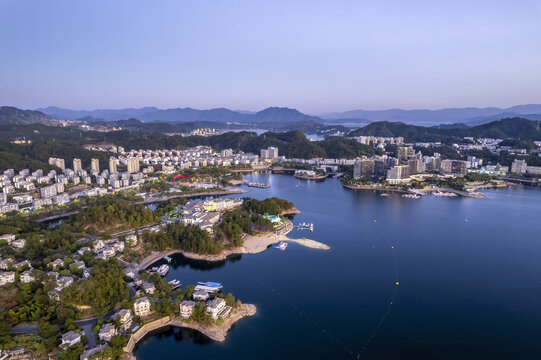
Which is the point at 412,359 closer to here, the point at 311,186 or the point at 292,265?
the point at 292,265

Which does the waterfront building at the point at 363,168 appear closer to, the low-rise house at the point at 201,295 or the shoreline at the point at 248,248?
the shoreline at the point at 248,248

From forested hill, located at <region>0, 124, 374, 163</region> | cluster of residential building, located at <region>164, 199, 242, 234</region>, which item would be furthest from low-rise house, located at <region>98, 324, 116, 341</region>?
forested hill, located at <region>0, 124, 374, 163</region>

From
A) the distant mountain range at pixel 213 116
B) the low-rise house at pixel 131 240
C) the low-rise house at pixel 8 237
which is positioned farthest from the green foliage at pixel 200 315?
the distant mountain range at pixel 213 116

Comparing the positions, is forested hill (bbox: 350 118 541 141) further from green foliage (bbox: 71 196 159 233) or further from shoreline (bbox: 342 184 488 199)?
green foliage (bbox: 71 196 159 233)

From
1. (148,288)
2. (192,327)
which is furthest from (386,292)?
(148,288)

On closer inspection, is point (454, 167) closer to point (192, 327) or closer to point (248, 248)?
point (248, 248)

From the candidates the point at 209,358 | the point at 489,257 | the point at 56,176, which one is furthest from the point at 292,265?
the point at 56,176
